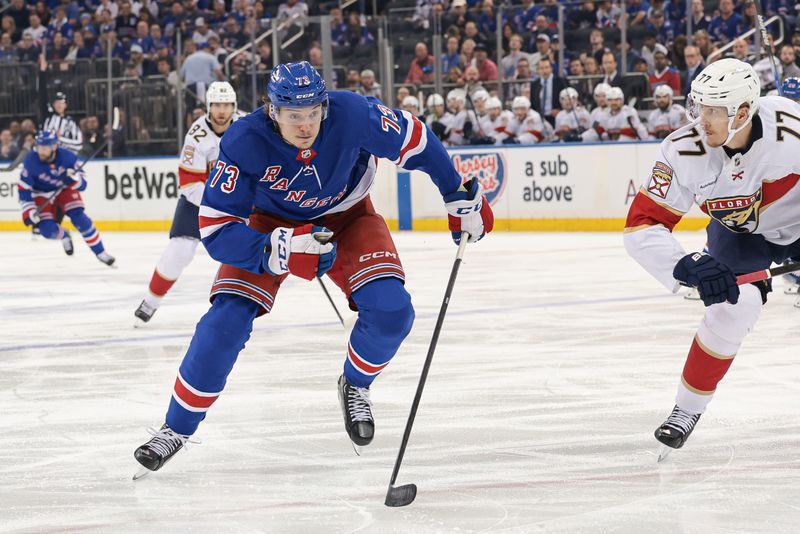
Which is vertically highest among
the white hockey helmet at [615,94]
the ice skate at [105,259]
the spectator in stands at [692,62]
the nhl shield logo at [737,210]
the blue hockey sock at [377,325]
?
the nhl shield logo at [737,210]

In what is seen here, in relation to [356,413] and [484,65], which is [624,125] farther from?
[356,413]

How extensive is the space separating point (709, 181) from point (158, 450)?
5.69 ft

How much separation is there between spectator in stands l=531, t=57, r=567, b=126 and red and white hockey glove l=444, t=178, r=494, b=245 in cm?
939

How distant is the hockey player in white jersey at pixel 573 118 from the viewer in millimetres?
13320

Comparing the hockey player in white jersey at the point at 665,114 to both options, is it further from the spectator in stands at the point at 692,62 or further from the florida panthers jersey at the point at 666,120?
the spectator in stands at the point at 692,62

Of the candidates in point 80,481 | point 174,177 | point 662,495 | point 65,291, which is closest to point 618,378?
point 662,495

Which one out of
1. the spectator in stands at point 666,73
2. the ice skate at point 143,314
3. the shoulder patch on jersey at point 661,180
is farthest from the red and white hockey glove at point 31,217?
the shoulder patch on jersey at point 661,180

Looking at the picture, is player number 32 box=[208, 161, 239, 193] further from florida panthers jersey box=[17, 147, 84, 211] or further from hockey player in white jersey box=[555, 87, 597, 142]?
hockey player in white jersey box=[555, 87, 597, 142]

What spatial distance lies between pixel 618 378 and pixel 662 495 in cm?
186

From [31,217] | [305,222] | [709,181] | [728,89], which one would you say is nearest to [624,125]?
[31,217]

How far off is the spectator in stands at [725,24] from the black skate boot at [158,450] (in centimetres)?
1004

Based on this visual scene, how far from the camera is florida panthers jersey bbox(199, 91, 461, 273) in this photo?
12.0 feet

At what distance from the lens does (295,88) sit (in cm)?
365

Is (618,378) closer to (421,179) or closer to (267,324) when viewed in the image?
(267,324)
